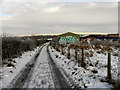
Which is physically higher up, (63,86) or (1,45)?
(1,45)

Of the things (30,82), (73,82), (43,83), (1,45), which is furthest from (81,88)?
(1,45)

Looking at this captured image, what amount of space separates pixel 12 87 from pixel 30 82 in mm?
954

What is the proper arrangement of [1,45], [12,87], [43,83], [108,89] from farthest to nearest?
1. [1,45]
2. [43,83]
3. [12,87]
4. [108,89]

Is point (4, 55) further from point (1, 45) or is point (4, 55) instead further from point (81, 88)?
point (81, 88)

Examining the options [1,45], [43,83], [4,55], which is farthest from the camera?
[4,55]

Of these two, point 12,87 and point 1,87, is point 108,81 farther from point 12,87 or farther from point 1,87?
point 1,87

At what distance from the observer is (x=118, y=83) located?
5184 millimetres

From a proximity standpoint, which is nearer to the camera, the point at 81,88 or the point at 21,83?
the point at 81,88

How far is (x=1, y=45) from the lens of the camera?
11672 millimetres

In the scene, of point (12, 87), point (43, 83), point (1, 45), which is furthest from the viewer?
point (1, 45)

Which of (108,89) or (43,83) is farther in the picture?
(43,83)

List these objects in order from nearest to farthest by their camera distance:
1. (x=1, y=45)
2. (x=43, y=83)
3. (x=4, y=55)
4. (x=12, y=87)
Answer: (x=12, y=87)
(x=43, y=83)
(x=1, y=45)
(x=4, y=55)

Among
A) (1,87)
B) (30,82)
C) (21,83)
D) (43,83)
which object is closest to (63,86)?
(43,83)

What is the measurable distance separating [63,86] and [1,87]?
3.09 metres
